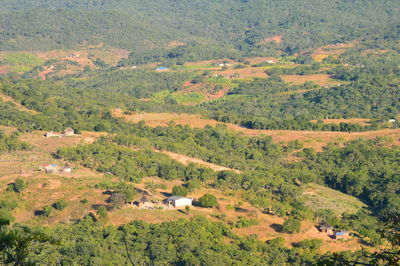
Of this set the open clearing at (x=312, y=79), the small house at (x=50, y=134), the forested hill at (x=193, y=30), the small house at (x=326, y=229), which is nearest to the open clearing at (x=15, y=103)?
the small house at (x=50, y=134)

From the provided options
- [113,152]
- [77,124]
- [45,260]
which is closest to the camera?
[45,260]

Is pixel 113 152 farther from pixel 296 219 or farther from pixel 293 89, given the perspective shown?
pixel 293 89

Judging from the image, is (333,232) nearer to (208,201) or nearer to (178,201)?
(208,201)

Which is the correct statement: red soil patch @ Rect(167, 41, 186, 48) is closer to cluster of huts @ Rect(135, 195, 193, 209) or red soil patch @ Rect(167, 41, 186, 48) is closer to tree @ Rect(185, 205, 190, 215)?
cluster of huts @ Rect(135, 195, 193, 209)

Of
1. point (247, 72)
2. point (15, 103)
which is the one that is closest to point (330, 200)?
point (15, 103)

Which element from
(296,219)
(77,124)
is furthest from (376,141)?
(77,124)
